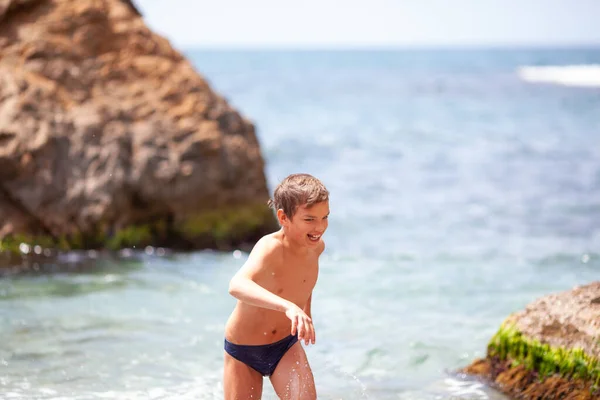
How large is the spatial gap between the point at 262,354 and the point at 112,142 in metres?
5.10

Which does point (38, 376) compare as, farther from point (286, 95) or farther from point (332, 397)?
point (286, 95)

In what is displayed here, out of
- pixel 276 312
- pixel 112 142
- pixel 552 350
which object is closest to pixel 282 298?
pixel 276 312

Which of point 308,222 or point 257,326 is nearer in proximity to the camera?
point 308,222

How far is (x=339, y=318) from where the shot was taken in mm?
6918

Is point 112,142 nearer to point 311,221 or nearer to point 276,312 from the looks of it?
point 276,312

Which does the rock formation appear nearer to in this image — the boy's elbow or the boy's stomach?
the boy's stomach

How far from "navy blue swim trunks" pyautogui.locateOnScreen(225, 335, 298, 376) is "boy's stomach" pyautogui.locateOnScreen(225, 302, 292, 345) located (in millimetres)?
21

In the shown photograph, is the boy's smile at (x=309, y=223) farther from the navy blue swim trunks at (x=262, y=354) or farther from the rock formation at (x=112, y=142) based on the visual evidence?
the rock formation at (x=112, y=142)

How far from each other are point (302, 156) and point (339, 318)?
1224cm

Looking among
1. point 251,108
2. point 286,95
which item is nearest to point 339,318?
point 251,108

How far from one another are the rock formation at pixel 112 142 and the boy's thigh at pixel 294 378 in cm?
481

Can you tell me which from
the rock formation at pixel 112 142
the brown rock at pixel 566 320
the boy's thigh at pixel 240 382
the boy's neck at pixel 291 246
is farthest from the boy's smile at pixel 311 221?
the rock formation at pixel 112 142

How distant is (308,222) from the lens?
3.81 meters

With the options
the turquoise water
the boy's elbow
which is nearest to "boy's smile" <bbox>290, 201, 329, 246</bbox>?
the boy's elbow
